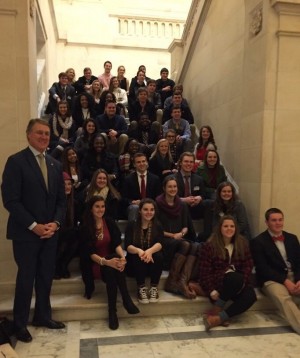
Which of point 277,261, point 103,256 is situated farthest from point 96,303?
point 277,261

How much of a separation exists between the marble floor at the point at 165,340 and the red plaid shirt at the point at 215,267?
37cm

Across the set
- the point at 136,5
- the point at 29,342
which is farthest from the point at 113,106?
the point at 136,5

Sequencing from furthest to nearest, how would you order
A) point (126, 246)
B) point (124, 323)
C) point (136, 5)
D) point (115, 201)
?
point (136, 5) → point (115, 201) → point (126, 246) → point (124, 323)

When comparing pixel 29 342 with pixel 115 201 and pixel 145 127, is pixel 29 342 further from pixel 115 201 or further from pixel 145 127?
pixel 145 127

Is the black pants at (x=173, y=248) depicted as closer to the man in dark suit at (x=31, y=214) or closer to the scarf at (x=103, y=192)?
the scarf at (x=103, y=192)

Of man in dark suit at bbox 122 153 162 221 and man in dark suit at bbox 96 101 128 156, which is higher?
man in dark suit at bbox 96 101 128 156

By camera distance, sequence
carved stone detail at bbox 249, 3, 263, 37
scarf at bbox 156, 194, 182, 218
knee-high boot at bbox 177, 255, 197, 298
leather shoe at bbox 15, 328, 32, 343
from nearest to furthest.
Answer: leather shoe at bbox 15, 328, 32, 343, knee-high boot at bbox 177, 255, 197, 298, scarf at bbox 156, 194, 182, 218, carved stone detail at bbox 249, 3, 263, 37

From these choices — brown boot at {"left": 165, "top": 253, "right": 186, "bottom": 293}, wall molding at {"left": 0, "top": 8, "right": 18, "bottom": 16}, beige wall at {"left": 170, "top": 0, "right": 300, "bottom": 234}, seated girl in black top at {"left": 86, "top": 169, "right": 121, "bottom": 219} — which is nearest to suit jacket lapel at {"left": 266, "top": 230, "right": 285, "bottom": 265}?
beige wall at {"left": 170, "top": 0, "right": 300, "bottom": 234}

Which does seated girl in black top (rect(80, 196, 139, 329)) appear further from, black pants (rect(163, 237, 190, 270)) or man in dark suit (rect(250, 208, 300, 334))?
man in dark suit (rect(250, 208, 300, 334))

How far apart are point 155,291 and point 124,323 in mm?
Result: 437

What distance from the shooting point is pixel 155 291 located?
3.83 meters

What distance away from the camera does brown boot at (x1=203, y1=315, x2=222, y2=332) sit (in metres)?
3.56

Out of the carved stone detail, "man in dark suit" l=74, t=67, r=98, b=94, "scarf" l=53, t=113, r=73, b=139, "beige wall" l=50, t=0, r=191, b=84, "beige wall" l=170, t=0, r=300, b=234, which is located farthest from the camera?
"beige wall" l=50, t=0, r=191, b=84

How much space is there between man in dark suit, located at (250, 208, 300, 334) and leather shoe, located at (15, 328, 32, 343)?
2.36 metres
